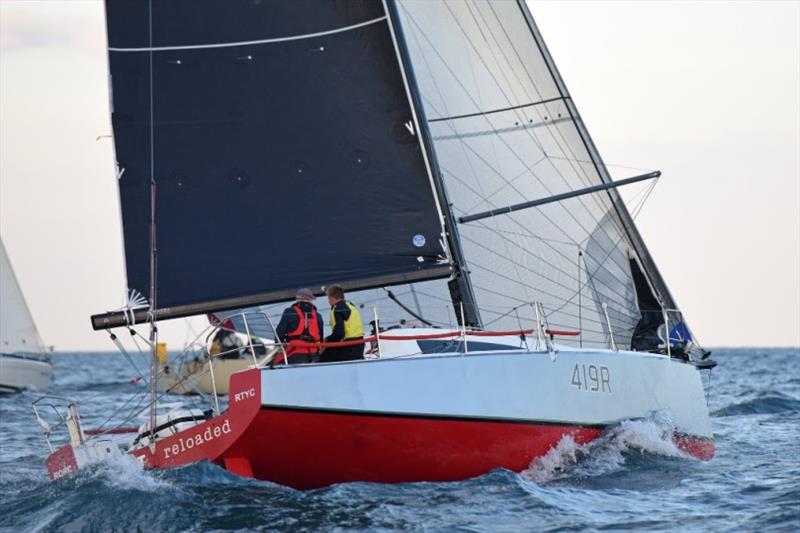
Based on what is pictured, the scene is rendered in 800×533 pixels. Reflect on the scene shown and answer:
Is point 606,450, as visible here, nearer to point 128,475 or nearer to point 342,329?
point 342,329

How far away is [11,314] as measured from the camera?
3309 cm

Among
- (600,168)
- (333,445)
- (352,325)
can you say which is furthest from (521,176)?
(333,445)

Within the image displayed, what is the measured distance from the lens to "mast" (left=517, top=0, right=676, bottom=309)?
47.2ft

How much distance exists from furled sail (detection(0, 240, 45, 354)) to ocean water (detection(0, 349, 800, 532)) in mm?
20916

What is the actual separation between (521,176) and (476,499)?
5.28 meters

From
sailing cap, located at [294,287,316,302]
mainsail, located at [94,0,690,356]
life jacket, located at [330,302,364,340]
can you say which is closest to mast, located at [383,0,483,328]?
mainsail, located at [94,0,690,356]

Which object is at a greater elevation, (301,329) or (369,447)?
(301,329)

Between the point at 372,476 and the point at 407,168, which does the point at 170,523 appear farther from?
the point at 407,168

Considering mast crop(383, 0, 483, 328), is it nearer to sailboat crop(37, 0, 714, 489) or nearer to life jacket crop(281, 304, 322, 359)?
sailboat crop(37, 0, 714, 489)

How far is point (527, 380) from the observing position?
10719 mm

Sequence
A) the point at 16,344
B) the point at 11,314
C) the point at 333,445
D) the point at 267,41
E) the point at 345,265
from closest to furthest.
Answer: the point at 333,445 < the point at 345,265 < the point at 267,41 < the point at 11,314 < the point at 16,344

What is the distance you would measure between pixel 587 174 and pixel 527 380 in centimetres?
436

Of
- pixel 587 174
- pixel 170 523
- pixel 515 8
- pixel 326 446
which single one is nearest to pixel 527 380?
pixel 326 446

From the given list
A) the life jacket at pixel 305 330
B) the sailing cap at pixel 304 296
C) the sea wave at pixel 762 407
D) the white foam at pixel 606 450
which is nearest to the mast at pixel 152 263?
the life jacket at pixel 305 330
